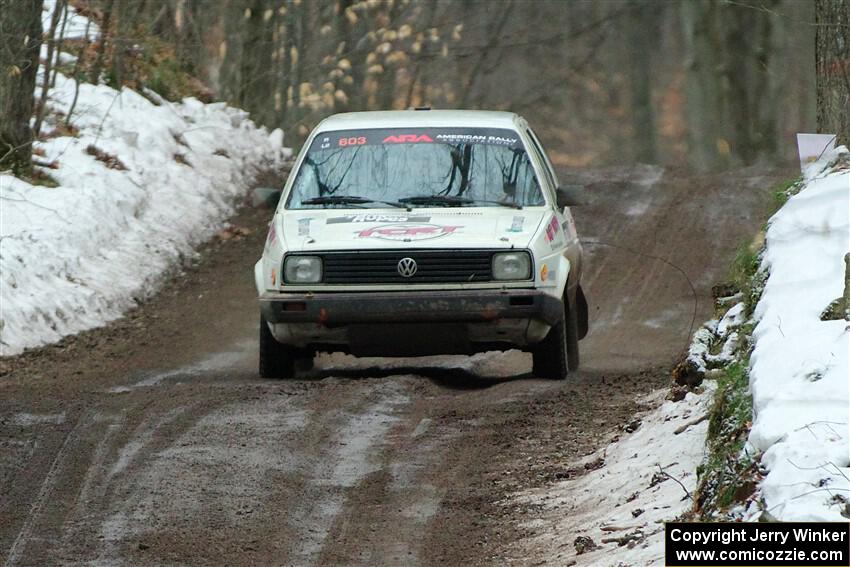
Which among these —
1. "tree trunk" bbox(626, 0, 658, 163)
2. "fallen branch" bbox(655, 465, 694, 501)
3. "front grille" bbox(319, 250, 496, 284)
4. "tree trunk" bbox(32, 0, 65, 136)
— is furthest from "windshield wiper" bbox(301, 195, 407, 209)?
"tree trunk" bbox(626, 0, 658, 163)

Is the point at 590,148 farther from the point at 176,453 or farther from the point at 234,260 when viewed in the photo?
the point at 176,453

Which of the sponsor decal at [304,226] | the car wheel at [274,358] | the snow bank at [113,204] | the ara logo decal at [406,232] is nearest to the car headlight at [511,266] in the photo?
the ara logo decal at [406,232]

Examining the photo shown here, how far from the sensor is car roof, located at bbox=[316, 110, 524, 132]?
1043 centimetres

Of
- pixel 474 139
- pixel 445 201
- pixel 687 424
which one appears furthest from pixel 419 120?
pixel 687 424

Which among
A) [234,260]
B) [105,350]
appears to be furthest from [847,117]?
[234,260]

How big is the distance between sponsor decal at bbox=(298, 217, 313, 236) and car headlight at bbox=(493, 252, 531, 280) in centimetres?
126

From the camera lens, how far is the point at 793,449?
15.3 ft

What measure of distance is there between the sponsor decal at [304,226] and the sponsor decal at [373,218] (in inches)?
5.5

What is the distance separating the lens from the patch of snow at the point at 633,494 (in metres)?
5.44

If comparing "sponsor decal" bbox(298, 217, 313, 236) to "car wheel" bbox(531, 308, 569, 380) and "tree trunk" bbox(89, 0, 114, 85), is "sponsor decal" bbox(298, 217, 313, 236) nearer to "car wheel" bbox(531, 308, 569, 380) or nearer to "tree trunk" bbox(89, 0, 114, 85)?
"car wheel" bbox(531, 308, 569, 380)

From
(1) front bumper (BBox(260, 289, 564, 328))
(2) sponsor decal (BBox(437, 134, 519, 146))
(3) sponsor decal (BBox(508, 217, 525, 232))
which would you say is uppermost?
(2) sponsor decal (BBox(437, 134, 519, 146))

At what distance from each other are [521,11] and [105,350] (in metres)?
22.5

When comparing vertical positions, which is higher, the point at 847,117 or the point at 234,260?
the point at 847,117

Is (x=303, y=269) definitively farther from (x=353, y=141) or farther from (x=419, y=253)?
(x=353, y=141)
